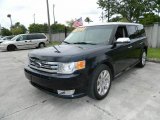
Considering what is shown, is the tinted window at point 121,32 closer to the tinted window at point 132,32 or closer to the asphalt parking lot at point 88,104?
the tinted window at point 132,32

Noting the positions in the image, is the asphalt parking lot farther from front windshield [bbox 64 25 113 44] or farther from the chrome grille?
front windshield [bbox 64 25 113 44]

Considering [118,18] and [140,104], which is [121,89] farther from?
[118,18]

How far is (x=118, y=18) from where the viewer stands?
17156mm

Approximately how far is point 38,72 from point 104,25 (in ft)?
7.18

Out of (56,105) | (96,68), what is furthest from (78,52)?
(56,105)

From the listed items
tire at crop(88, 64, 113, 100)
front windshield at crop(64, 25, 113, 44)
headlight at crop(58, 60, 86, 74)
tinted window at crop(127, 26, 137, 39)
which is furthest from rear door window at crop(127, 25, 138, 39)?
headlight at crop(58, 60, 86, 74)

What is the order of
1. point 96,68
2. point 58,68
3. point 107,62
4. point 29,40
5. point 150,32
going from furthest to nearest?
point 29,40
point 150,32
point 107,62
point 96,68
point 58,68

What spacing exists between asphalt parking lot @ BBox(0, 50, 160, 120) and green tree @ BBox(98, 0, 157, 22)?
12.3m

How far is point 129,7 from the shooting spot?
1587 centimetres

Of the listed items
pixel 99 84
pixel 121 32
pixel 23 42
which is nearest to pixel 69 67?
pixel 99 84

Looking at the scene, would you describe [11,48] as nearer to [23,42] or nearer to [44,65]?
[23,42]

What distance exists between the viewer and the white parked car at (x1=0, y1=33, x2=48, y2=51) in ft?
51.5

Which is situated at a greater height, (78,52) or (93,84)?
(78,52)

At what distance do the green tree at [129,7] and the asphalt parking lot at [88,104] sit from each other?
12269mm
